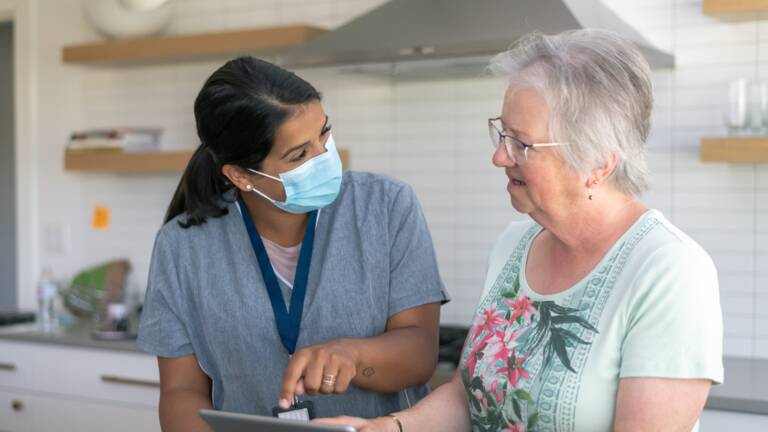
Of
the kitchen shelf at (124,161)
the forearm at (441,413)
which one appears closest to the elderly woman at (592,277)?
the forearm at (441,413)

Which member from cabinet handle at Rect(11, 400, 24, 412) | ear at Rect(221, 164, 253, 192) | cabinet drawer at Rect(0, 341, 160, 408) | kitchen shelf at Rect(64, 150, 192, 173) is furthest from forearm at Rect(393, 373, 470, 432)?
cabinet handle at Rect(11, 400, 24, 412)

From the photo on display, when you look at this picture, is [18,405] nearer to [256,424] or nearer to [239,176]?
[239,176]

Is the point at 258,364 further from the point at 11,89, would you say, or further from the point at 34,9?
the point at 11,89

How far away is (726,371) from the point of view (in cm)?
282

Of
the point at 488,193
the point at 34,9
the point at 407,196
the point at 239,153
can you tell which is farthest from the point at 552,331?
the point at 34,9

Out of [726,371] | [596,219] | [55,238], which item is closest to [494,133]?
[596,219]

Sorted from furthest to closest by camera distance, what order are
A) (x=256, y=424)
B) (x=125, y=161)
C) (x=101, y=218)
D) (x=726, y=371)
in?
(x=101, y=218) → (x=125, y=161) → (x=726, y=371) → (x=256, y=424)

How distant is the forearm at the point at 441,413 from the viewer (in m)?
1.68

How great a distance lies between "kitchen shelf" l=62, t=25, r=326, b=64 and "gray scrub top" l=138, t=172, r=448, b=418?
63.1 inches

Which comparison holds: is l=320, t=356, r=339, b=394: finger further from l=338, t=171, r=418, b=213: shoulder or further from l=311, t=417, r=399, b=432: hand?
l=338, t=171, r=418, b=213: shoulder

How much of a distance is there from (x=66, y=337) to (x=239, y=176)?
1966 mm

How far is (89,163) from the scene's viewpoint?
13.0 feet

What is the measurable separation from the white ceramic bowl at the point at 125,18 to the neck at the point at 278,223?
2124 mm

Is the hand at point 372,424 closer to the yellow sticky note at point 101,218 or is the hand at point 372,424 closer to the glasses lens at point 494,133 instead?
the glasses lens at point 494,133
